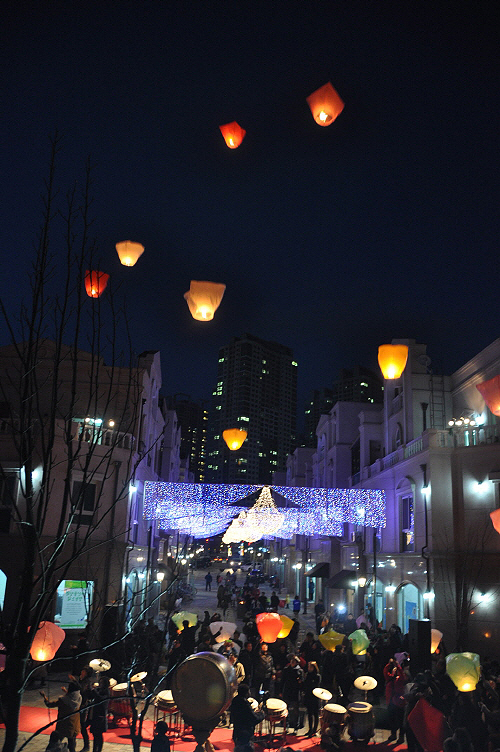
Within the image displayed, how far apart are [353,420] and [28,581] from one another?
34810 millimetres

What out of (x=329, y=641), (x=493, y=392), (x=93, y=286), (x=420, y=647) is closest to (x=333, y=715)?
(x=329, y=641)

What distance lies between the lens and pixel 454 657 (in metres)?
11.3

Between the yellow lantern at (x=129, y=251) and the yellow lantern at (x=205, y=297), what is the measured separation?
2.22 m

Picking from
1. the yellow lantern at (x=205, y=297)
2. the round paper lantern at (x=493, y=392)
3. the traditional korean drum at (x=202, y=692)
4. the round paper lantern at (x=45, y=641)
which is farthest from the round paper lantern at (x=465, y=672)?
the yellow lantern at (x=205, y=297)

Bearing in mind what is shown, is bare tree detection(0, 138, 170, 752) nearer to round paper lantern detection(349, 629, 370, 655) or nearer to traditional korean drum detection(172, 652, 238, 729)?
traditional korean drum detection(172, 652, 238, 729)

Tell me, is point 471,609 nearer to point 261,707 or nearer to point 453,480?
point 453,480

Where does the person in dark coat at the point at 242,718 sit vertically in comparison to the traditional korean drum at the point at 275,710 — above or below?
above

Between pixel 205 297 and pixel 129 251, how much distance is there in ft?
9.08

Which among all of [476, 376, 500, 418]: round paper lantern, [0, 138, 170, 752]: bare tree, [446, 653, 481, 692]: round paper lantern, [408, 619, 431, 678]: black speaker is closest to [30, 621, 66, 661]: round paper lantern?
[0, 138, 170, 752]: bare tree

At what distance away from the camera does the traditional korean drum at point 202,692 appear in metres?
6.85

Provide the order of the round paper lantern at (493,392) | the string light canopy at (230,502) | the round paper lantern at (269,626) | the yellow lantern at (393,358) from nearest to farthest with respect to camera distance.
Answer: the round paper lantern at (269,626) → the round paper lantern at (493,392) → the yellow lantern at (393,358) → the string light canopy at (230,502)

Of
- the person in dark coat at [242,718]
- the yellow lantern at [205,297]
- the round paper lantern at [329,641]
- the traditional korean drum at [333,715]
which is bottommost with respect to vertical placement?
the traditional korean drum at [333,715]

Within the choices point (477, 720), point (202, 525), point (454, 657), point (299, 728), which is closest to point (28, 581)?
point (477, 720)

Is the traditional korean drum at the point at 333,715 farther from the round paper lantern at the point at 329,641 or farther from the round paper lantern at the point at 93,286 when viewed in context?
the round paper lantern at the point at 93,286
